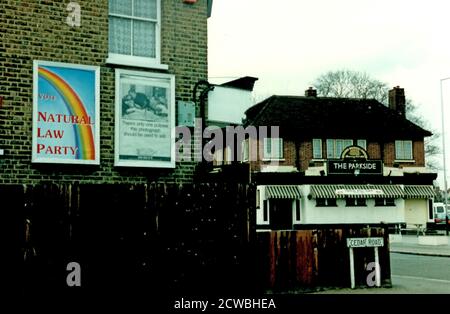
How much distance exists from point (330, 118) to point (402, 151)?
19.8ft

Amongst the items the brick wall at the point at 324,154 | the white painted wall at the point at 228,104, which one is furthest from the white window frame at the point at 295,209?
the white painted wall at the point at 228,104

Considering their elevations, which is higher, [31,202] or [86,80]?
[86,80]

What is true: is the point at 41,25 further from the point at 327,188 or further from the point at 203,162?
the point at 327,188

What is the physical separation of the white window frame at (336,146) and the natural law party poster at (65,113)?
32928mm

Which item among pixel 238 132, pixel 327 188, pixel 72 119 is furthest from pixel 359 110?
pixel 72 119

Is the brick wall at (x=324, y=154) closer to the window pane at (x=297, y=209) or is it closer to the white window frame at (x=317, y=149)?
the white window frame at (x=317, y=149)

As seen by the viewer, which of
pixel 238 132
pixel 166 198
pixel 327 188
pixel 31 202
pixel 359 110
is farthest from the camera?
pixel 359 110

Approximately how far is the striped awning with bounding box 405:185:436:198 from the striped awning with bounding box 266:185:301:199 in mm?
8415

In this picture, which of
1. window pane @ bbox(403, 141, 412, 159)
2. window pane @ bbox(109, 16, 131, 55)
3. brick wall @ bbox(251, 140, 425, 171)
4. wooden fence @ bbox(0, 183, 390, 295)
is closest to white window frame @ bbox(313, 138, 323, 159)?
brick wall @ bbox(251, 140, 425, 171)

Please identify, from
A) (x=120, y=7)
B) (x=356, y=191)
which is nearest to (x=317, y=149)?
(x=356, y=191)

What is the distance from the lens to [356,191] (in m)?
40.4

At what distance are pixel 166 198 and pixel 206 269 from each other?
1.26 m

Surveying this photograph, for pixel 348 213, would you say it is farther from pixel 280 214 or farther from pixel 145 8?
pixel 145 8

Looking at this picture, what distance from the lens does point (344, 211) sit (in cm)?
4088
